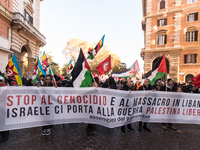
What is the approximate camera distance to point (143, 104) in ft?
12.5

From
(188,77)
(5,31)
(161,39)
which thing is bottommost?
(188,77)

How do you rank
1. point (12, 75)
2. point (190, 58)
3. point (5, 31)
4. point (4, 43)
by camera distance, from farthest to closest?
point (190, 58), point (5, 31), point (4, 43), point (12, 75)

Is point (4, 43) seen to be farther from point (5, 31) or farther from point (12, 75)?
point (12, 75)

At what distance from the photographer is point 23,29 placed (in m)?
15.0

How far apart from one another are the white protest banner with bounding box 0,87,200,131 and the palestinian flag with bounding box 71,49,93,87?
334mm

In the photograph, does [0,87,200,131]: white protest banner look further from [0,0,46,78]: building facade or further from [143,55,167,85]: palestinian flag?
[0,0,46,78]: building facade

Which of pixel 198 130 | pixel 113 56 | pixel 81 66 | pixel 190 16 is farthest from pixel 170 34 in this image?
pixel 81 66

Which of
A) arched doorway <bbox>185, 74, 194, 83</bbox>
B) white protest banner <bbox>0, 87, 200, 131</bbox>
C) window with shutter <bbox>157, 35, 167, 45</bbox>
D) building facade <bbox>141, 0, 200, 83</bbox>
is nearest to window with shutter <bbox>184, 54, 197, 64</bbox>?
building facade <bbox>141, 0, 200, 83</bbox>

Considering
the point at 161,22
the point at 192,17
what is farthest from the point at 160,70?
Answer: the point at 192,17

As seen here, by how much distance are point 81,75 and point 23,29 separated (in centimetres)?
1509

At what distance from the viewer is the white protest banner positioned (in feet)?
10.0

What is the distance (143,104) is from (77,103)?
1964 millimetres

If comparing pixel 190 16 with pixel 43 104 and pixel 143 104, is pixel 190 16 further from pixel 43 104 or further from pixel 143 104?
pixel 43 104

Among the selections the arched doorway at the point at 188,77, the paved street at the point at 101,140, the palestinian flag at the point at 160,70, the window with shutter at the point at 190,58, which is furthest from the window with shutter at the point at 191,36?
the paved street at the point at 101,140
